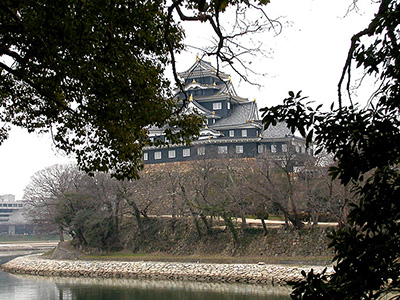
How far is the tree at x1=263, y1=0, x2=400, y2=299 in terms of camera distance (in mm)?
3537

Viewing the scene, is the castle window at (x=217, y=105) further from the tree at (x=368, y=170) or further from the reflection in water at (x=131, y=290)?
the tree at (x=368, y=170)

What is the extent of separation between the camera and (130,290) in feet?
72.6

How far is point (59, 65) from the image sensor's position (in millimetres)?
6797

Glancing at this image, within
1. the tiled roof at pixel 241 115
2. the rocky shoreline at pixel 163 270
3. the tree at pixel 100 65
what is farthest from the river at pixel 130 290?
the tiled roof at pixel 241 115

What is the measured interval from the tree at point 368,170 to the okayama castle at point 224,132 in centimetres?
3249

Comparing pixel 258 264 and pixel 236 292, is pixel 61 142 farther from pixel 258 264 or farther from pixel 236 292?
pixel 258 264

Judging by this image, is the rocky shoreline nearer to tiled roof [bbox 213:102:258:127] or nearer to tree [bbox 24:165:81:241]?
tree [bbox 24:165:81:241]

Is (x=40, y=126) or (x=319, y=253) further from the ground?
(x=40, y=126)

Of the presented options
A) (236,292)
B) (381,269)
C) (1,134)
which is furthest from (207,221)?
(381,269)

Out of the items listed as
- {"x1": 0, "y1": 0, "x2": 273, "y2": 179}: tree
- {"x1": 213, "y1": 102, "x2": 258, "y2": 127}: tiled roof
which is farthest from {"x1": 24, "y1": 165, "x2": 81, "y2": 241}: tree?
{"x1": 0, "y1": 0, "x2": 273, "y2": 179}: tree

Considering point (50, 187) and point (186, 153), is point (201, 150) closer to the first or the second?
point (186, 153)

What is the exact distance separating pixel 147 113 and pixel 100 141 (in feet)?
3.37

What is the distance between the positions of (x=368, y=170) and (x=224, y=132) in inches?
1474

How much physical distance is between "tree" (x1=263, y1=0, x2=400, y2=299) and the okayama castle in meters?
32.5
